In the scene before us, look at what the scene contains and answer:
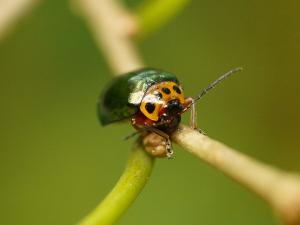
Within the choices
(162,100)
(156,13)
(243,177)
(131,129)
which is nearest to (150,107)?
(162,100)

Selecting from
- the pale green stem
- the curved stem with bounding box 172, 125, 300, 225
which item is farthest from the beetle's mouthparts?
the curved stem with bounding box 172, 125, 300, 225

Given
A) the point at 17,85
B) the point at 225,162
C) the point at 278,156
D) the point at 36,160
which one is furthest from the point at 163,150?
the point at 17,85

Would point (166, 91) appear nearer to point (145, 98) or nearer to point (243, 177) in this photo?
point (145, 98)

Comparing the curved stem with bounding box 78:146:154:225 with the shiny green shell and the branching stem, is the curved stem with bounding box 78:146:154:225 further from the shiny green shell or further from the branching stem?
the shiny green shell

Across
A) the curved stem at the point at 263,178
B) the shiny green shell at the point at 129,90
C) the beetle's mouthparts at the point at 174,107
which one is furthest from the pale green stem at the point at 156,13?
the curved stem at the point at 263,178

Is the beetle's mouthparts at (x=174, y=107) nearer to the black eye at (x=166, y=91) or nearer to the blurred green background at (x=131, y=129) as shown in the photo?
the black eye at (x=166, y=91)
